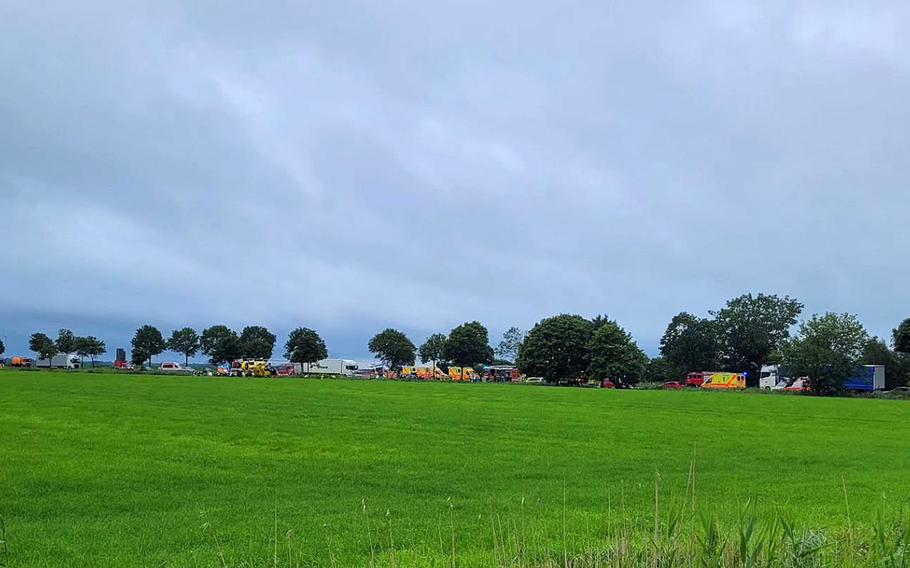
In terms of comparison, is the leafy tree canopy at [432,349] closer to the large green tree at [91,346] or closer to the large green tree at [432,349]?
the large green tree at [432,349]

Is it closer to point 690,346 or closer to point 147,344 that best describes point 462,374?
point 690,346

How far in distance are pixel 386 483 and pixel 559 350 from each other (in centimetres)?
9904

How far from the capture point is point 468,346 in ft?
464

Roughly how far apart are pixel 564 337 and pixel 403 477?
98279 millimetres

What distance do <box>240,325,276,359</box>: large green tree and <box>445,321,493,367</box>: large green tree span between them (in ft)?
130

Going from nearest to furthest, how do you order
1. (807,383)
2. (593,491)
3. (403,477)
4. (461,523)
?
(461,523), (593,491), (403,477), (807,383)

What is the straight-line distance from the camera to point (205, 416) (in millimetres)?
24969

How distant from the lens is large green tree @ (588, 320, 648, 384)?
340 ft

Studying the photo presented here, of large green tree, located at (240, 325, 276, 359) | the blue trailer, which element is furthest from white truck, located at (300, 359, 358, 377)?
the blue trailer

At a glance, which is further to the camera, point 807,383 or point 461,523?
point 807,383

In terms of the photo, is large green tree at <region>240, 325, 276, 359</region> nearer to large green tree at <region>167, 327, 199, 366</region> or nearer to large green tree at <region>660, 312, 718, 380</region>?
large green tree at <region>167, 327, 199, 366</region>

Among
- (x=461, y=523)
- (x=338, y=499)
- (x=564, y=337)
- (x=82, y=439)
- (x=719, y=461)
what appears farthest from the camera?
(x=564, y=337)

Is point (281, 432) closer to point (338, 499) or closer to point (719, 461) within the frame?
point (338, 499)

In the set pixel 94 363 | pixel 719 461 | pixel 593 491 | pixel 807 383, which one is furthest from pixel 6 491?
pixel 94 363
